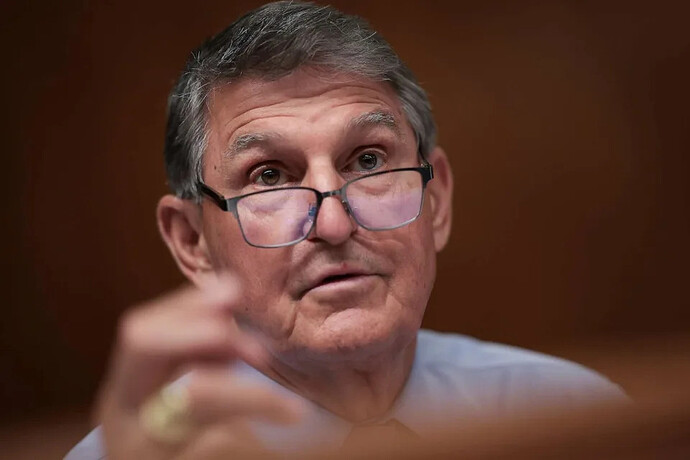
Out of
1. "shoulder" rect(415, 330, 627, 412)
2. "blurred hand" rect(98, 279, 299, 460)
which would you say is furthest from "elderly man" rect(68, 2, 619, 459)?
"blurred hand" rect(98, 279, 299, 460)

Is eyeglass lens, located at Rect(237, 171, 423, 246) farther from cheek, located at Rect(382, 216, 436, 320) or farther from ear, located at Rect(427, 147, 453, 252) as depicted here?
ear, located at Rect(427, 147, 453, 252)

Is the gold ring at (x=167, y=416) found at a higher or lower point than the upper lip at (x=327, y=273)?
lower

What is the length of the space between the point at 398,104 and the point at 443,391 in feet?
1.74

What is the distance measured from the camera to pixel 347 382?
120cm

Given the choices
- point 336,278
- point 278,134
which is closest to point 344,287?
point 336,278

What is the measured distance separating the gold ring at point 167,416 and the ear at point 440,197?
648 millimetres

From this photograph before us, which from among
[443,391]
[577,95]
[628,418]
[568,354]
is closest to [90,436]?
[443,391]

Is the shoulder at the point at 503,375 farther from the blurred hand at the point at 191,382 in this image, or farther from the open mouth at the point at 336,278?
the blurred hand at the point at 191,382

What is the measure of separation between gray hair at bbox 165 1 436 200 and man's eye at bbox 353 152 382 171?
0.37 ft

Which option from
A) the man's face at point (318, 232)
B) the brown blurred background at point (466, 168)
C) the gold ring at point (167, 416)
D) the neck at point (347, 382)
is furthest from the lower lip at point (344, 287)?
the brown blurred background at point (466, 168)

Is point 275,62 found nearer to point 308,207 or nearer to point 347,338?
point 308,207

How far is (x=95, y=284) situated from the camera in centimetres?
160

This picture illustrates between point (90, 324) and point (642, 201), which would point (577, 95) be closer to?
point (642, 201)

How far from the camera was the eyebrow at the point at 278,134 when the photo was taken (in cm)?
112
